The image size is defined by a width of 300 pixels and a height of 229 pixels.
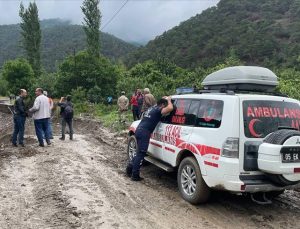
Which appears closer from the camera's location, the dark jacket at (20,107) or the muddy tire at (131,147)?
the muddy tire at (131,147)

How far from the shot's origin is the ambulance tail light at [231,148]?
18.5 feet

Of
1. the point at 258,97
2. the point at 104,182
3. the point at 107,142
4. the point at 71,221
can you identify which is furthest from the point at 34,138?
the point at 258,97

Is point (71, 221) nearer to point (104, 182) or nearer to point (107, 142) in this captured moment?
point (104, 182)

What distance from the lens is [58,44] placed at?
99.5 meters

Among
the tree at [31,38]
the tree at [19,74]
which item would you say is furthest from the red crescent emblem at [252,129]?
the tree at [31,38]

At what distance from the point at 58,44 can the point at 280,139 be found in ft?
325

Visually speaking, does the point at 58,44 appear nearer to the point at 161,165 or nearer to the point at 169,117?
the point at 169,117

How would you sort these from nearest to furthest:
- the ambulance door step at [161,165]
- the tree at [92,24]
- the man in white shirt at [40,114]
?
the ambulance door step at [161,165] → the man in white shirt at [40,114] → the tree at [92,24]

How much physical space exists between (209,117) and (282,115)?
3.70ft

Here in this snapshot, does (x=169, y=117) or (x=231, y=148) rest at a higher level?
(x=169, y=117)

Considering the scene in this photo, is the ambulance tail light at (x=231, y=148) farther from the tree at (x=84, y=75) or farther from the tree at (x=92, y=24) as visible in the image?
the tree at (x=92, y=24)

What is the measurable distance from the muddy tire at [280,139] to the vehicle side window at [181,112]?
1.76 m

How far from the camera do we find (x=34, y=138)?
14102mm

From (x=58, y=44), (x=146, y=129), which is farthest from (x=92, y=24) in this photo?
(x=58, y=44)
